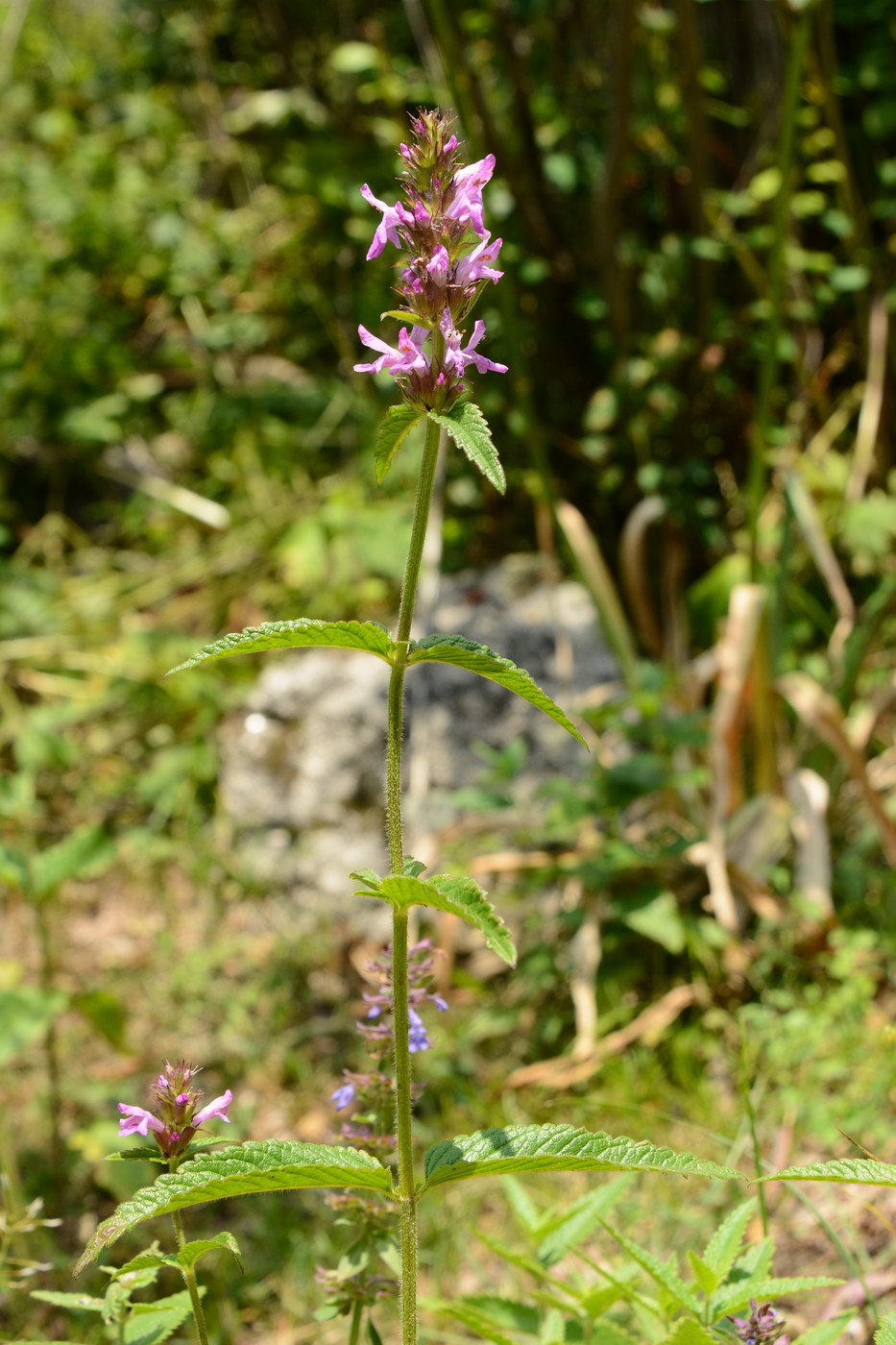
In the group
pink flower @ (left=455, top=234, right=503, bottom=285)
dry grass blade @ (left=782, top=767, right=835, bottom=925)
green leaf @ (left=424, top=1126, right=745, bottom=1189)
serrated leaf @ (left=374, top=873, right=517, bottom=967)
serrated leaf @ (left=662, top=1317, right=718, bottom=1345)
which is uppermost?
pink flower @ (left=455, top=234, right=503, bottom=285)

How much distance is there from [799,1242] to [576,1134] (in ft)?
3.26

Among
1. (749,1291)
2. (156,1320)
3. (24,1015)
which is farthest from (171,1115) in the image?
(24,1015)

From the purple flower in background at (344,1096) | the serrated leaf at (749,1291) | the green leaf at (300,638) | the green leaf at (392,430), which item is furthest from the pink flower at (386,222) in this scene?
the serrated leaf at (749,1291)

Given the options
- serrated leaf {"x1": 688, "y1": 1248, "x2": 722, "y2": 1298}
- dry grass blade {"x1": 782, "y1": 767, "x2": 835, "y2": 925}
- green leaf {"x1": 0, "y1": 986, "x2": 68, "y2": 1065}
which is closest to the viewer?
serrated leaf {"x1": 688, "y1": 1248, "x2": 722, "y2": 1298}

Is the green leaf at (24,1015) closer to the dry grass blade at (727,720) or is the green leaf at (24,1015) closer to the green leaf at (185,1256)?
the green leaf at (185,1256)

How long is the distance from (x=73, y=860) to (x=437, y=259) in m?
1.51

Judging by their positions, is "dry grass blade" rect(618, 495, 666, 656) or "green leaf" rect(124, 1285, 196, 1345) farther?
"dry grass blade" rect(618, 495, 666, 656)

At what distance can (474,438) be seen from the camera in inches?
29.4

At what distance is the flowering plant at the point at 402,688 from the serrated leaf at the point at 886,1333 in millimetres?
162

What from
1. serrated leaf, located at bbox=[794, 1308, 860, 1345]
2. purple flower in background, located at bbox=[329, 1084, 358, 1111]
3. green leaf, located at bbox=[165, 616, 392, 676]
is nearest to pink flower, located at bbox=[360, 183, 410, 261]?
green leaf, located at bbox=[165, 616, 392, 676]

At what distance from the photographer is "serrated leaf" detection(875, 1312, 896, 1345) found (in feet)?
2.52

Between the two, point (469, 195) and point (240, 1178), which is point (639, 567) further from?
point (240, 1178)

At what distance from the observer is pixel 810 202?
280 centimetres

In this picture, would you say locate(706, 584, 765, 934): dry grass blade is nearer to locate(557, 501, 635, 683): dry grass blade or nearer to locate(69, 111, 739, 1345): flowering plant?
locate(557, 501, 635, 683): dry grass blade
